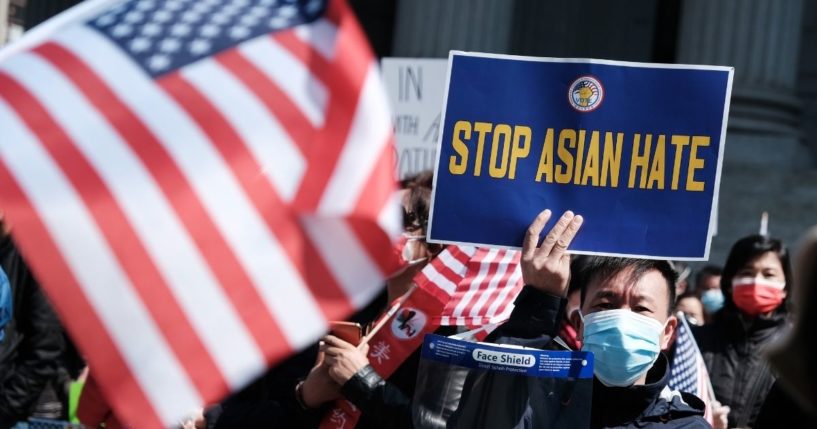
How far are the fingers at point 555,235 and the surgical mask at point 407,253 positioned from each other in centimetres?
103

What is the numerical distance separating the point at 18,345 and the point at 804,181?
Result: 9.53 meters

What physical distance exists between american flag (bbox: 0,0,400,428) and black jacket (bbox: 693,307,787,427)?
369 cm

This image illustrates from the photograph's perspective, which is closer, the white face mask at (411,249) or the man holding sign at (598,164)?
the man holding sign at (598,164)

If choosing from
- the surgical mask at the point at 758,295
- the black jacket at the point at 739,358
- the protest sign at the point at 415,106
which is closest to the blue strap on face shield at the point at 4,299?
the black jacket at the point at 739,358

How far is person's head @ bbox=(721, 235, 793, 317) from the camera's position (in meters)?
6.43

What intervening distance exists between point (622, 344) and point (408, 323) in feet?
3.34

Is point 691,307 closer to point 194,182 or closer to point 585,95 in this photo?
point 585,95

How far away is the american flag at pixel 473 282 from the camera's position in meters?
4.75

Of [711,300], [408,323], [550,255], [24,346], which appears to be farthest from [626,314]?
[711,300]

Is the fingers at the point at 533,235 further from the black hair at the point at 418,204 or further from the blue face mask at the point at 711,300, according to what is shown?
the blue face mask at the point at 711,300

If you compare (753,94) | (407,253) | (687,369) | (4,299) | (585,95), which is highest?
(585,95)

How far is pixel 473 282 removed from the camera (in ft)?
16.2

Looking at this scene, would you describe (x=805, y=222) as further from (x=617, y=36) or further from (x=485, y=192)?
(x=485, y=192)

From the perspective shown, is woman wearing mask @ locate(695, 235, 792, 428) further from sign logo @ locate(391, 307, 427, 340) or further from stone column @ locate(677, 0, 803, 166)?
stone column @ locate(677, 0, 803, 166)
